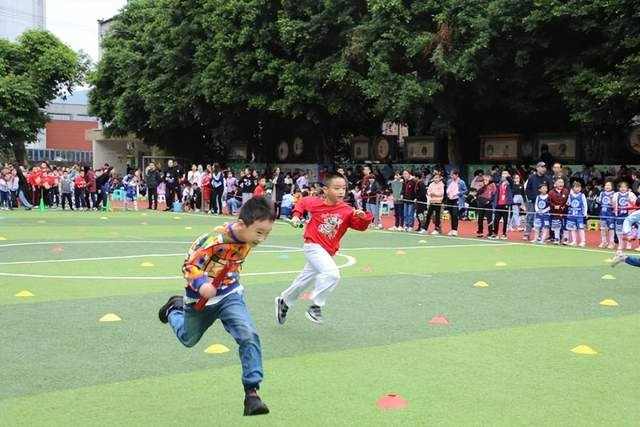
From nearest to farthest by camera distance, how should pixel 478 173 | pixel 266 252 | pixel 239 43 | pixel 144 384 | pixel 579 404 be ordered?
pixel 579 404 < pixel 144 384 < pixel 266 252 < pixel 478 173 < pixel 239 43

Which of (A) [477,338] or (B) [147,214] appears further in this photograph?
(B) [147,214]

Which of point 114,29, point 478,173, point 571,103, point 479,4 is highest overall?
point 114,29

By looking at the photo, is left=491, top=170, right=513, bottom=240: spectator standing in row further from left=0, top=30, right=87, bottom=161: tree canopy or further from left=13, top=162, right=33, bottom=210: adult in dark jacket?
left=0, top=30, right=87, bottom=161: tree canopy

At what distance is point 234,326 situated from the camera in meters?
5.37

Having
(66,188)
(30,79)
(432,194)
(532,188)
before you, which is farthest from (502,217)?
(30,79)

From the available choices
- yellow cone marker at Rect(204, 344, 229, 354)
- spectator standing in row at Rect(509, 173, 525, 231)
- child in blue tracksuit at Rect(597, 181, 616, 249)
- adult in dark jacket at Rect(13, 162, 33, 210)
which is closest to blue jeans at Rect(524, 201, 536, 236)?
spectator standing in row at Rect(509, 173, 525, 231)

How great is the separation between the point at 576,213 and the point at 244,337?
14.4 m

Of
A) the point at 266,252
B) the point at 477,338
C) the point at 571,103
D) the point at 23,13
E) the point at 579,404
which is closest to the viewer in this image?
the point at 579,404

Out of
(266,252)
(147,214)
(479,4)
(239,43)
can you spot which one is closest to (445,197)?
(479,4)

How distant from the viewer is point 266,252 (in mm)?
15266

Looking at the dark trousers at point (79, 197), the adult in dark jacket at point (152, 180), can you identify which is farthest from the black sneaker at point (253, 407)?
the dark trousers at point (79, 197)

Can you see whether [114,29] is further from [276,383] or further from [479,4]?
[276,383]

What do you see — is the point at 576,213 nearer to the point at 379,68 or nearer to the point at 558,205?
the point at 558,205

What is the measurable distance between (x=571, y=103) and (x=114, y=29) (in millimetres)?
29302
